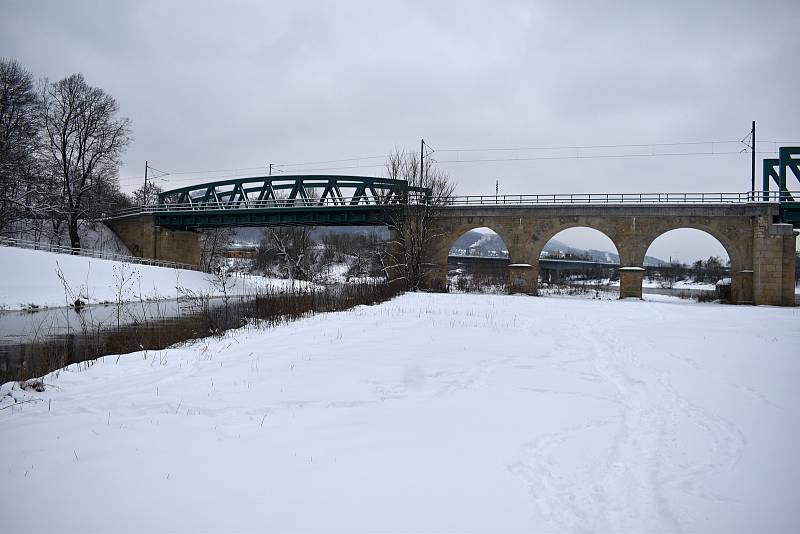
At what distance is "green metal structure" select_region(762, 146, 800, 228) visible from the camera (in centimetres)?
2720

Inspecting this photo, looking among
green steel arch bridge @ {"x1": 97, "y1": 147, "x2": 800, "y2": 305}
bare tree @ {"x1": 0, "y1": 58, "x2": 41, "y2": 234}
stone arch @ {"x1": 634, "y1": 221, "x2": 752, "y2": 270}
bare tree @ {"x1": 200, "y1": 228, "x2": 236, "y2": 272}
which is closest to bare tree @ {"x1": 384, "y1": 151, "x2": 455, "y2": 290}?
green steel arch bridge @ {"x1": 97, "y1": 147, "x2": 800, "y2": 305}

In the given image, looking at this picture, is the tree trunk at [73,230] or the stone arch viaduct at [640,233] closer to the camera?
the stone arch viaduct at [640,233]

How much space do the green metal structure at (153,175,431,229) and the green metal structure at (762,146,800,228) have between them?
21.6 m

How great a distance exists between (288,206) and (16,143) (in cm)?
1772

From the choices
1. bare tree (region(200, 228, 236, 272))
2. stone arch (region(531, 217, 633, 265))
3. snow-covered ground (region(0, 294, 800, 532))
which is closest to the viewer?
snow-covered ground (region(0, 294, 800, 532))

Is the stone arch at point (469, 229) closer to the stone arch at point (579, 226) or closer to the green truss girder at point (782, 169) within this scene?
the stone arch at point (579, 226)

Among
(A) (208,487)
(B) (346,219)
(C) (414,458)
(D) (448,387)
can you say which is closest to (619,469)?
(C) (414,458)

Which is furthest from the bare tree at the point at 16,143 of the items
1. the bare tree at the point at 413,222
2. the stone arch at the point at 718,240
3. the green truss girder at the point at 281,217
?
the stone arch at the point at 718,240

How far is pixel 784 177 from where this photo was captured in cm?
2816

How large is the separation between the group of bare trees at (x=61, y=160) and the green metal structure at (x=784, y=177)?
45497 mm

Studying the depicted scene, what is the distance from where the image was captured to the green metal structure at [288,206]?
3412 centimetres

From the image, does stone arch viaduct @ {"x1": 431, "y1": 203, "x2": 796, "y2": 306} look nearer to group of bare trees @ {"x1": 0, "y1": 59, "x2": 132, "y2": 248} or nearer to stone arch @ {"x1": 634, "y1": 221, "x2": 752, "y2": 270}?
stone arch @ {"x1": 634, "y1": 221, "x2": 752, "y2": 270}

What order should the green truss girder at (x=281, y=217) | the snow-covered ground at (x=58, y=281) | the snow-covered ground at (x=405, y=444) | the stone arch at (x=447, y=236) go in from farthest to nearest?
the green truss girder at (x=281, y=217), the stone arch at (x=447, y=236), the snow-covered ground at (x=58, y=281), the snow-covered ground at (x=405, y=444)

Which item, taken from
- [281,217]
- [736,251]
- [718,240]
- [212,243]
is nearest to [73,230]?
[281,217]
